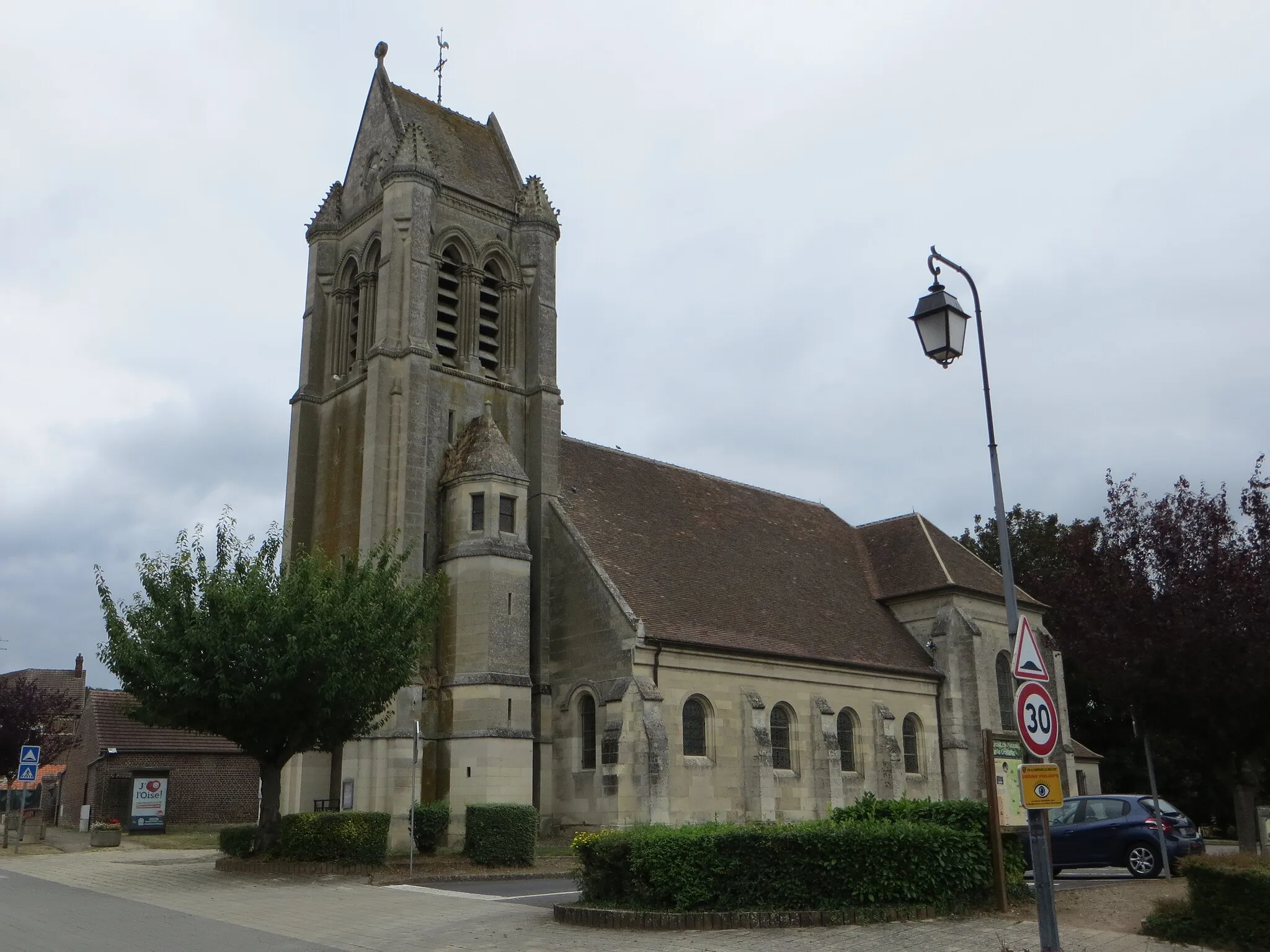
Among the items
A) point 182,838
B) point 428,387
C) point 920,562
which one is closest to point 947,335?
point 428,387

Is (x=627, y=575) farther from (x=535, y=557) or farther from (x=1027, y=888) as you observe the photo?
(x=1027, y=888)

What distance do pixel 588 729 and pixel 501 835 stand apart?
16.0ft

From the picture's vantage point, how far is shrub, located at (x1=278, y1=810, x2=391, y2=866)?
2105 centimetres

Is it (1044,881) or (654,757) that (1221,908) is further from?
(654,757)

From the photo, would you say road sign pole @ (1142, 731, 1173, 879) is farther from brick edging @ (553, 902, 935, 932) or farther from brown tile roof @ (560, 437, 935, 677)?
brown tile roof @ (560, 437, 935, 677)

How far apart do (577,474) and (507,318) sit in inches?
199

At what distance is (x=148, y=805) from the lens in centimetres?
3709

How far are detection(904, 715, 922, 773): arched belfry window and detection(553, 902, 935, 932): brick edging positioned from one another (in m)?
19.8

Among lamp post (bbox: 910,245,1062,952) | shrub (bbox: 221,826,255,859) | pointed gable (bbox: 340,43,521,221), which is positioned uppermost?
pointed gable (bbox: 340,43,521,221)

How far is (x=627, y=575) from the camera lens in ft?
95.1

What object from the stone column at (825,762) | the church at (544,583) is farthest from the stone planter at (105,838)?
the stone column at (825,762)

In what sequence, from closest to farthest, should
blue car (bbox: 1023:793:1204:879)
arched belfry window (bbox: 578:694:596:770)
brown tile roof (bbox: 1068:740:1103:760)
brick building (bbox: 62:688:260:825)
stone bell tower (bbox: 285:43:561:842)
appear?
blue car (bbox: 1023:793:1204:879) → stone bell tower (bbox: 285:43:561:842) → arched belfry window (bbox: 578:694:596:770) → brick building (bbox: 62:688:260:825) → brown tile roof (bbox: 1068:740:1103:760)

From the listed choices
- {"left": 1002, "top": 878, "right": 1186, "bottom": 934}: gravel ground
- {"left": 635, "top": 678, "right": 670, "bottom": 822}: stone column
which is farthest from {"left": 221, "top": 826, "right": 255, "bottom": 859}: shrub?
{"left": 1002, "top": 878, "right": 1186, "bottom": 934}: gravel ground

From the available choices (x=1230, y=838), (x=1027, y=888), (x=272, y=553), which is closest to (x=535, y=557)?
(x=272, y=553)
